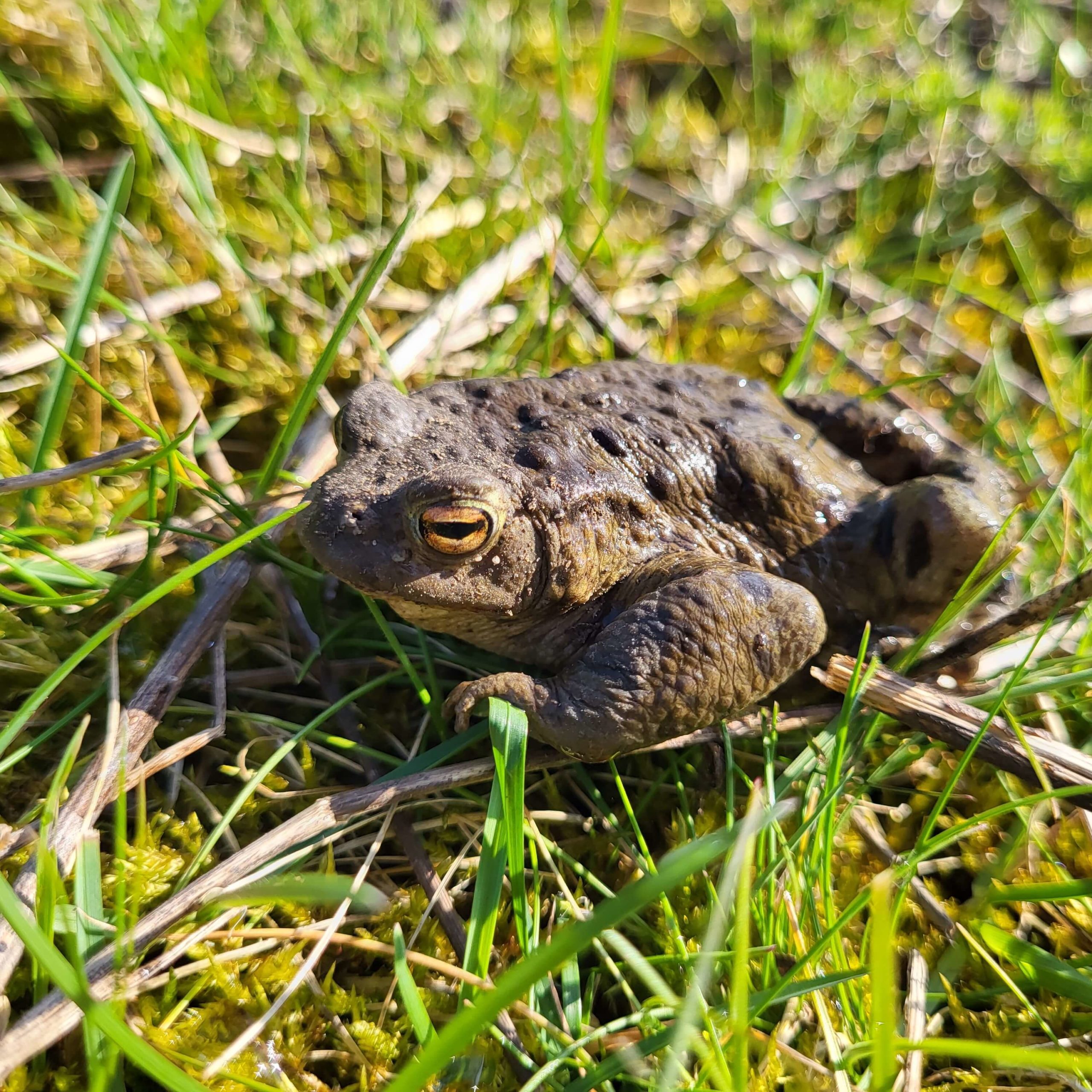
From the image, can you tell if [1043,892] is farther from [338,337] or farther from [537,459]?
[338,337]

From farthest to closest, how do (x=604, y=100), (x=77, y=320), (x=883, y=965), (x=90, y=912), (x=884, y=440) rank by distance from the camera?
(x=604, y=100), (x=884, y=440), (x=77, y=320), (x=90, y=912), (x=883, y=965)

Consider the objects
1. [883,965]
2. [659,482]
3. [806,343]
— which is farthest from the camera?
[806,343]

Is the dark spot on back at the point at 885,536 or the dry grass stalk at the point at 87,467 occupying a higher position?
the dark spot on back at the point at 885,536

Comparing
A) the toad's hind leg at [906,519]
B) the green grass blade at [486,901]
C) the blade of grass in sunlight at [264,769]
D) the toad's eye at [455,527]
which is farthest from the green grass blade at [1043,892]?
the blade of grass in sunlight at [264,769]

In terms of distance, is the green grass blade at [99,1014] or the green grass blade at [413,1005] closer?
the green grass blade at [99,1014]

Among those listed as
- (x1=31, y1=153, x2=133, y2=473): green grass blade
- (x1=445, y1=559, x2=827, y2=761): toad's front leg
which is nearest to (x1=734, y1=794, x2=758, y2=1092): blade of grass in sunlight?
(x1=445, y1=559, x2=827, y2=761): toad's front leg

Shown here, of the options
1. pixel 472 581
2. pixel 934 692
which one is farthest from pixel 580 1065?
pixel 934 692

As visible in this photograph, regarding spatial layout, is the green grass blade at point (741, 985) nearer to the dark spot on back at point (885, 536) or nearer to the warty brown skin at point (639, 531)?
the warty brown skin at point (639, 531)

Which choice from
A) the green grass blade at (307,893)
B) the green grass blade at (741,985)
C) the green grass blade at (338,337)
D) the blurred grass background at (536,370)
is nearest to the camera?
the green grass blade at (741,985)

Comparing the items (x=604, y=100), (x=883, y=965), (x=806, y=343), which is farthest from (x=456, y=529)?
(x=604, y=100)
